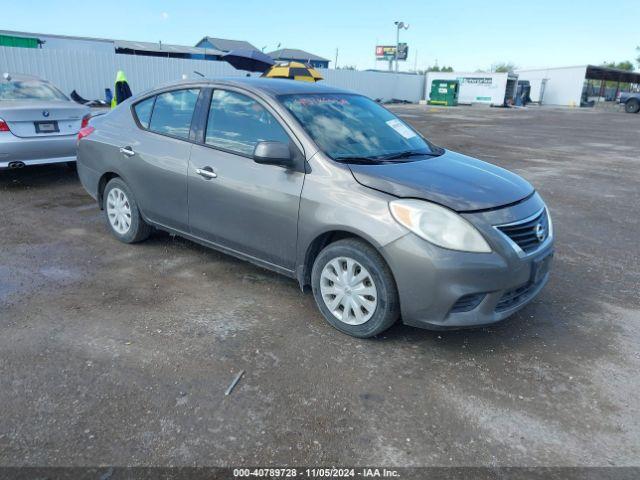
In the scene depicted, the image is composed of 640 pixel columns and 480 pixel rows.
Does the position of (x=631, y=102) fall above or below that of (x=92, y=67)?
above

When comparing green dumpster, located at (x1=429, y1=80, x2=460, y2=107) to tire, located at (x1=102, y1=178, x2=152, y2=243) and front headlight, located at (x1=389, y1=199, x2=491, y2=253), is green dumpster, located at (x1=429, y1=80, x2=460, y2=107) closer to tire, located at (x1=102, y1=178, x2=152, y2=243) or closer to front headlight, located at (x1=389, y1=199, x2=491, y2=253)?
tire, located at (x1=102, y1=178, x2=152, y2=243)

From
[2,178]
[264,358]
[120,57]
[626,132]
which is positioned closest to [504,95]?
→ [626,132]

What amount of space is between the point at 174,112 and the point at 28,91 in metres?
4.59

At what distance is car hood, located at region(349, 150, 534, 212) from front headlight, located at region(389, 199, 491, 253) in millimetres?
65

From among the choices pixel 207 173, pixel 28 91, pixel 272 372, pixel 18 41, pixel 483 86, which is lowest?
pixel 272 372

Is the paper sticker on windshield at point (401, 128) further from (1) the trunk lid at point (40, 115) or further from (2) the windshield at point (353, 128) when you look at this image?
(1) the trunk lid at point (40, 115)

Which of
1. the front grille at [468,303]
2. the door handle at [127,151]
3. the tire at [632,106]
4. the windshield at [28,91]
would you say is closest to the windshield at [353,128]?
A: the front grille at [468,303]

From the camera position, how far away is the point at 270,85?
419cm

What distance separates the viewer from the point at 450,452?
2521 millimetres

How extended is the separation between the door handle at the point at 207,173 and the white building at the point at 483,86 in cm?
4412

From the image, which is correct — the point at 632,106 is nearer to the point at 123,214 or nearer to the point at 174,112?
the point at 174,112

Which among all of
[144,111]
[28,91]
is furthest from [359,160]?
[28,91]

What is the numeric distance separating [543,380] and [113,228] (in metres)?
4.31

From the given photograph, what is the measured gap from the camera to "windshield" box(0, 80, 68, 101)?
7.52 m
